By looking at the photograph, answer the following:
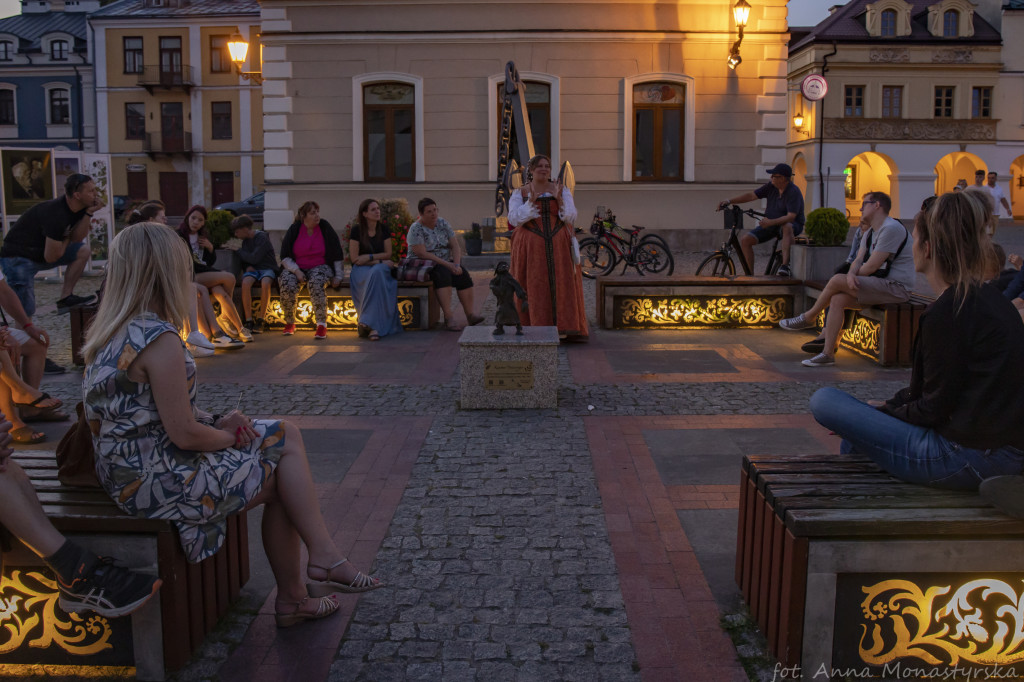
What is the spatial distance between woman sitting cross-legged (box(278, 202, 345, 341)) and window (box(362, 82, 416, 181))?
31.5 ft

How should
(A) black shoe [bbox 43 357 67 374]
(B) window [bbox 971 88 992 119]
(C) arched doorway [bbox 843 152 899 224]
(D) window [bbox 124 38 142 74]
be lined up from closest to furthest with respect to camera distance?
(A) black shoe [bbox 43 357 67 374] < (B) window [bbox 971 88 992 119] < (D) window [bbox 124 38 142 74] < (C) arched doorway [bbox 843 152 899 224]

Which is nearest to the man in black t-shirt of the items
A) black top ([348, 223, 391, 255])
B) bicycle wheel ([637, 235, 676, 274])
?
black top ([348, 223, 391, 255])

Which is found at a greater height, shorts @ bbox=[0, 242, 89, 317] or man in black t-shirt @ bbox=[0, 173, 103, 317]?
man in black t-shirt @ bbox=[0, 173, 103, 317]

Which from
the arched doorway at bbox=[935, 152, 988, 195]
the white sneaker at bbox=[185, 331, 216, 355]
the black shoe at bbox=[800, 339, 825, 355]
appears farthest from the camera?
the arched doorway at bbox=[935, 152, 988, 195]

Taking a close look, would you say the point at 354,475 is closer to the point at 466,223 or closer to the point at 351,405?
the point at 351,405

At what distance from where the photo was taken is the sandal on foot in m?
5.99

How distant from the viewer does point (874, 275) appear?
27.7 feet

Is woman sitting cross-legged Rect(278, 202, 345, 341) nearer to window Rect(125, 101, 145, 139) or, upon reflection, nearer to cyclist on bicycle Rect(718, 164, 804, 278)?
cyclist on bicycle Rect(718, 164, 804, 278)

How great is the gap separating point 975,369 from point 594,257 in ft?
43.2

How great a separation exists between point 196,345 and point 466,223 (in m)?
11.1

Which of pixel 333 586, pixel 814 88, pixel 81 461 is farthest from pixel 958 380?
pixel 814 88

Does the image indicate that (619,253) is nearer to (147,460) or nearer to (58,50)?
(147,460)

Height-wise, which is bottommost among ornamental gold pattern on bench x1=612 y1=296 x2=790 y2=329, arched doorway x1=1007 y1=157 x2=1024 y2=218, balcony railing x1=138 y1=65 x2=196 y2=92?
ornamental gold pattern on bench x1=612 y1=296 x2=790 y2=329

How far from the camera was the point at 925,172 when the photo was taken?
40.9m
